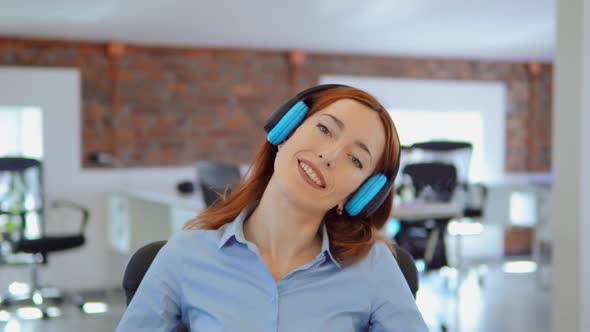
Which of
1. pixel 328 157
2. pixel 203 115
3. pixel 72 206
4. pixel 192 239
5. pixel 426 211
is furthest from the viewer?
pixel 203 115

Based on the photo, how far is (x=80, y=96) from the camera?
604 centimetres

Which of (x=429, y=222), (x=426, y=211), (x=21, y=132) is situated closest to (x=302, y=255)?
(x=426, y=211)

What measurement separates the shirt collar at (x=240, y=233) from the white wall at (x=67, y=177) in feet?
14.4

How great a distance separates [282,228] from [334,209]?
0.17m

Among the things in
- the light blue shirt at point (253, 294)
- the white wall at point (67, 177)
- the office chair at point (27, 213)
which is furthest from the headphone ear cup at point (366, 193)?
the white wall at point (67, 177)

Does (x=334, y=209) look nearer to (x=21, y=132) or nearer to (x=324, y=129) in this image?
(x=324, y=129)

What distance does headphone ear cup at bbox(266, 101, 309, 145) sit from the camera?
4.91 feet

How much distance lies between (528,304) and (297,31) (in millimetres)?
2590

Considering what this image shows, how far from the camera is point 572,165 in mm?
3203

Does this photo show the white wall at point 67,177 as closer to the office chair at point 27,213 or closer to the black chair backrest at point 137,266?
the office chair at point 27,213

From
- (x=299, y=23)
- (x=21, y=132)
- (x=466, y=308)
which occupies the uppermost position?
(x=299, y=23)

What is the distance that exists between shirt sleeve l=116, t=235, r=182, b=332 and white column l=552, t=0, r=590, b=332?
2139 mm

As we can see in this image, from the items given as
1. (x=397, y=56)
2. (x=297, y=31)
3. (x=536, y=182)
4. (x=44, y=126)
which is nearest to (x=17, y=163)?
(x=44, y=126)

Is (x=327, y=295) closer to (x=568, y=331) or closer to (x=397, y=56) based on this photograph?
(x=568, y=331)
